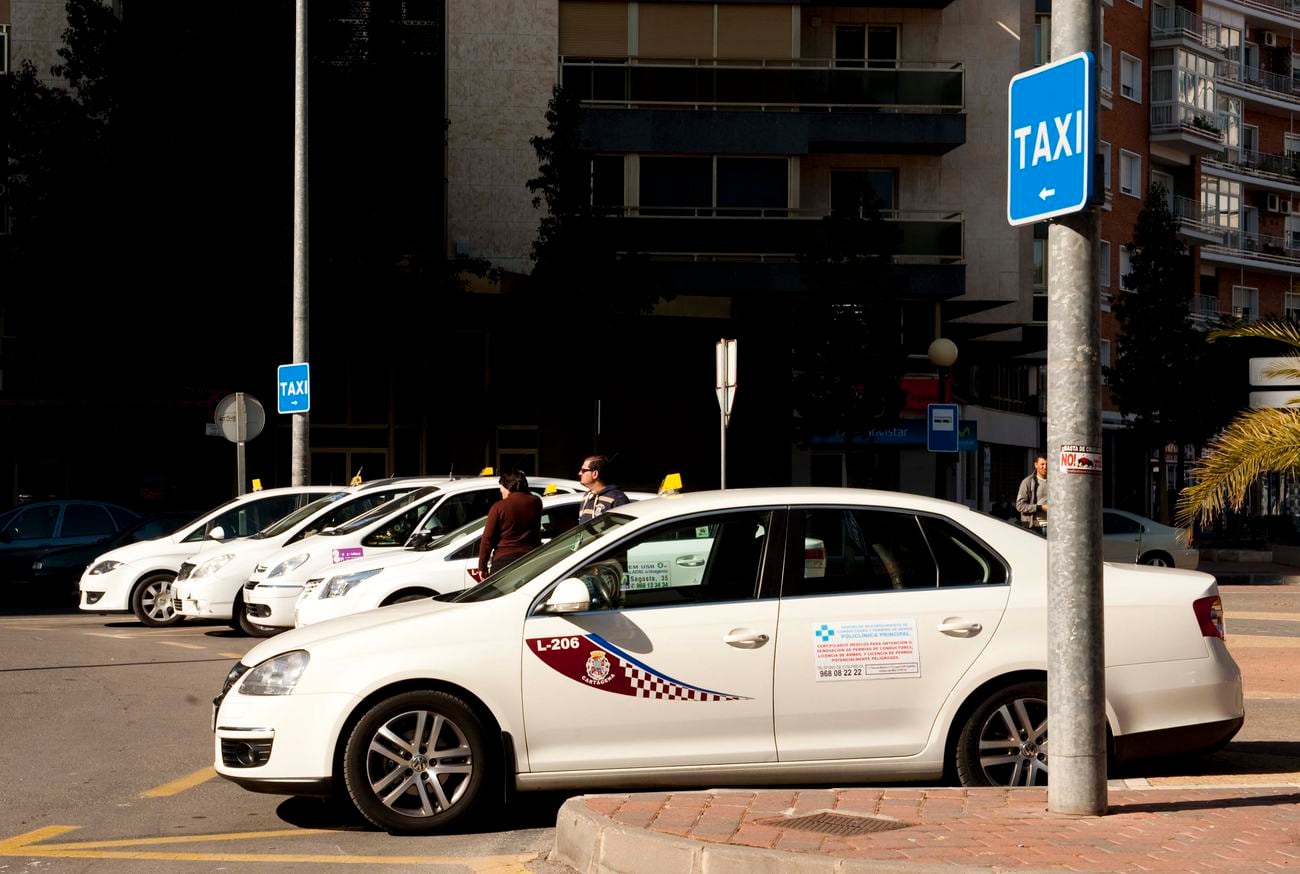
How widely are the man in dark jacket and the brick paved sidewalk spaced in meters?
6.33

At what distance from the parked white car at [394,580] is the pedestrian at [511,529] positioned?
89 cm

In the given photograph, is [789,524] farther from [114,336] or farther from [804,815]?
[114,336]

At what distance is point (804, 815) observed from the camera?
23.2 feet

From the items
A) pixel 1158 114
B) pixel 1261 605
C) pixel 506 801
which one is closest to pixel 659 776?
pixel 506 801

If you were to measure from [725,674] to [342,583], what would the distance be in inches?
298

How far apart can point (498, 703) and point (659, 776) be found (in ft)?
2.65

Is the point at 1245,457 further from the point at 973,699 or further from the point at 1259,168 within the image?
the point at 1259,168

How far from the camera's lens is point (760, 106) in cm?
3891

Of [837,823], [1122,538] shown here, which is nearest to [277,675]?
[837,823]

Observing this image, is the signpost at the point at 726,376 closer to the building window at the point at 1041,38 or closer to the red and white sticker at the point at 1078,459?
the red and white sticker at the point at 1078,459

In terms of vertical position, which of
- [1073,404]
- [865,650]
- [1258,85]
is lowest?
[865,650]

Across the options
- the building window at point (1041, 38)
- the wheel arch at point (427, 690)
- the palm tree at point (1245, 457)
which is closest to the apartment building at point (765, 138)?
the building window at point (1041, 38)

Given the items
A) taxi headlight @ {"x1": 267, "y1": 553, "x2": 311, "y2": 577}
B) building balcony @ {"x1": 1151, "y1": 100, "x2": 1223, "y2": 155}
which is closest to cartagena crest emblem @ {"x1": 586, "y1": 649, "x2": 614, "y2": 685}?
taxi headlight @ {"x1": 267, "y1": 553, "x2": 311, "y2": 577}

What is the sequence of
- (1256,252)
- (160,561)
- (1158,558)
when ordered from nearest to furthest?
(160,561) < (1158,558) < (1256,252)
